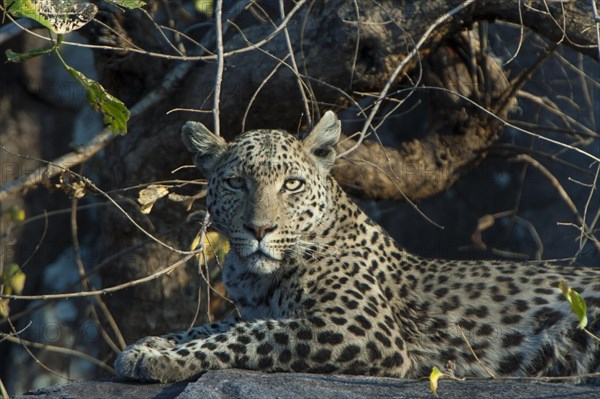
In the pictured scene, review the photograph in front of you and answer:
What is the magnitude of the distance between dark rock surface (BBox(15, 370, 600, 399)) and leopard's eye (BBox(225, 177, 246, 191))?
4.59ft

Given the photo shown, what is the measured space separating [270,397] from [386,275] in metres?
1.77

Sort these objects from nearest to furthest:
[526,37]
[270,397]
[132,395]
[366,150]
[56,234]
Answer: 1. [270,397]
2. [132,395]
3. [366,150]
4. [526,37]
5. [56,234]

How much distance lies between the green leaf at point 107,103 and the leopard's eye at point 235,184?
35.4 inches

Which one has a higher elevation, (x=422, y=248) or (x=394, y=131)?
(x=394, y=131)

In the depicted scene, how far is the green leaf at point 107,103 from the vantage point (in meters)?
5.38

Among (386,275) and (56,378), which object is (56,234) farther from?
(386,275)

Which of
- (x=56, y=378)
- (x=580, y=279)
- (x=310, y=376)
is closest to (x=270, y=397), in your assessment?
(x=310, y=376)

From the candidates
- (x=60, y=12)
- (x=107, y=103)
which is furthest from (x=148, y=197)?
(x=60, y=12)

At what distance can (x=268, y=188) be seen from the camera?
245 inches

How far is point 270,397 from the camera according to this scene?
487 cm

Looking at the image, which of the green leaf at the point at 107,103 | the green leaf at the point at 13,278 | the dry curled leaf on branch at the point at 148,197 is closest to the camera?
the green leaf at the point at 107,103

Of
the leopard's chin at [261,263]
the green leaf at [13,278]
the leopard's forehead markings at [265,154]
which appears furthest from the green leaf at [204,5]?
the leopard's chin at [261,263]

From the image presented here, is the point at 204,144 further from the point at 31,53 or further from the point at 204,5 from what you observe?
the point at 204,5

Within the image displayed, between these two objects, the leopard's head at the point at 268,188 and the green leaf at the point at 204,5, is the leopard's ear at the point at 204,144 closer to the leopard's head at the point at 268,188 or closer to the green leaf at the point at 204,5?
the leopard's head at the point at 268,188
